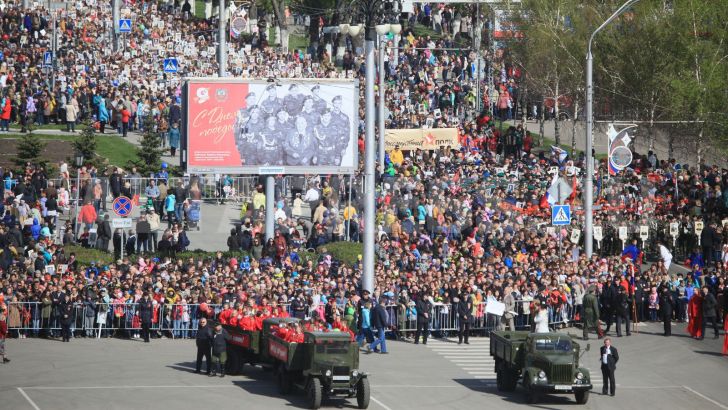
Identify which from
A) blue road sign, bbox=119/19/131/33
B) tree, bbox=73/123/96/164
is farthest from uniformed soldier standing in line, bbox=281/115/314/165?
blue road sign, bbox=119/19/131/33

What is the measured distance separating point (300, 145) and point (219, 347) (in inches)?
534

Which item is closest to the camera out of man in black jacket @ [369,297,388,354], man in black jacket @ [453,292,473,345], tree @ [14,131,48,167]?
man in black jacket @ [369,297,388,354]

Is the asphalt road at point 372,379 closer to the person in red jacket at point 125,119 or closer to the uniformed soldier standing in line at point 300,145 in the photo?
the uniformed soldier standing in line at point 300,145

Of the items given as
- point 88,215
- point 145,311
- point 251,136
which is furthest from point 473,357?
point 88,215

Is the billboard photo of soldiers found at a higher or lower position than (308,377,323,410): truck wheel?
higher

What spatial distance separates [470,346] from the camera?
4044cm

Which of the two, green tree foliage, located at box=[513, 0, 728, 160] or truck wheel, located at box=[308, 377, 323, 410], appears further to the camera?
green tree foliage, located at box=[513, 0, 728, 160]

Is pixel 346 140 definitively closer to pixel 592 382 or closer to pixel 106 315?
pixel 106 315

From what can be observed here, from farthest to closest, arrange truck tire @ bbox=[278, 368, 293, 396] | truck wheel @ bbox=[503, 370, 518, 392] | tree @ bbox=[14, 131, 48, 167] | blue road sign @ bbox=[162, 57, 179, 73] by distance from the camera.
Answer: blue road sign @ bbox=[162, 57, 179, 73]
tree @ bbox=[14, 131, 48, 167]
truck wheel @ bbox=[503, 370, 518, 392]
truck tire @ bbox=[278, 368, 293, 396]

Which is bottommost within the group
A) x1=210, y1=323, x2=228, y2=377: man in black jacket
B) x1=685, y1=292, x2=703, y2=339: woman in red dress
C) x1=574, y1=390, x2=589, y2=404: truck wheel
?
x1=574, y1=390, x2=589, y2=404: truck wheel

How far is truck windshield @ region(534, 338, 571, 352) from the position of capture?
33.6 metres

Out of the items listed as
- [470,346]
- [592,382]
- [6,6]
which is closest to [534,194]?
[470,346]

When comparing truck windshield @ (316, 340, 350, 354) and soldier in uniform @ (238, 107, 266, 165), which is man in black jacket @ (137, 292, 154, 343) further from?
soldier in uniform @ (238, 107, 266, 165)

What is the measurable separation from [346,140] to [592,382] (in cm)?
1414
